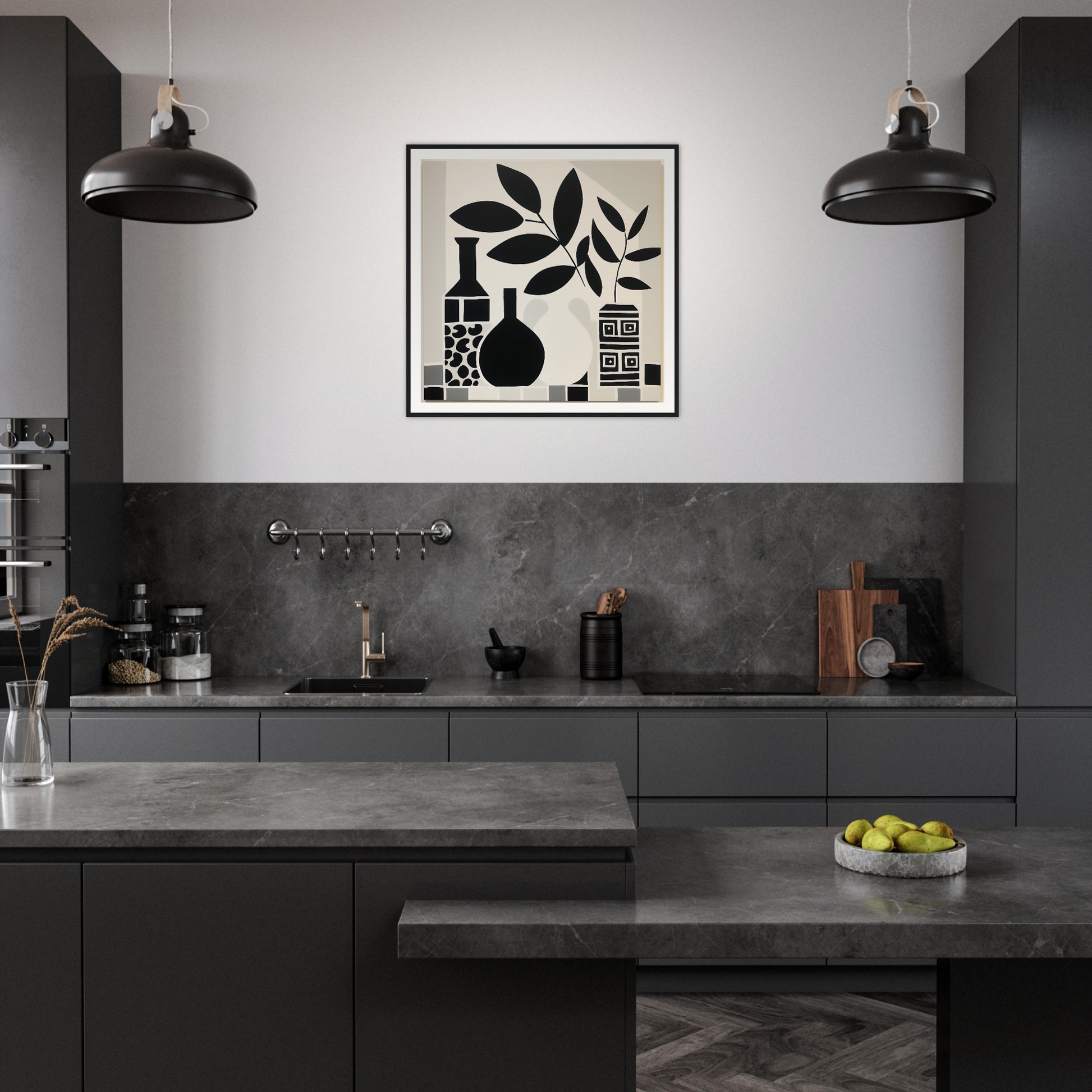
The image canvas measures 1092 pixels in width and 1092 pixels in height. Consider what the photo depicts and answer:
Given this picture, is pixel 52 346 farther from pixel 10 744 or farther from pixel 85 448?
pixel 10 744

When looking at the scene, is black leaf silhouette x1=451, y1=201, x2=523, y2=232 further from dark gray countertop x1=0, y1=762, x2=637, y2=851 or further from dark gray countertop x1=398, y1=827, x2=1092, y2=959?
dark gray countertop x1=398, y1=827, x2=1092, y2=959

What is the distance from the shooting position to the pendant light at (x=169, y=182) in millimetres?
2232

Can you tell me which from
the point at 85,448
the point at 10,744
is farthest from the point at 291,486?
the point at 10,744

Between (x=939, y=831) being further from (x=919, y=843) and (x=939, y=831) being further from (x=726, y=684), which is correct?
(x=726, y=684)

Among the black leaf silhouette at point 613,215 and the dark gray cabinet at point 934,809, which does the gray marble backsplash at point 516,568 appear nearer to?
the dark gray cabinet at point 934,809

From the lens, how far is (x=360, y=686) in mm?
4301

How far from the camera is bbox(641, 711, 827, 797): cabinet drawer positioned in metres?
3.75

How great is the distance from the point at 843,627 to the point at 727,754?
926 mm

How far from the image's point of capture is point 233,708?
3768 mm

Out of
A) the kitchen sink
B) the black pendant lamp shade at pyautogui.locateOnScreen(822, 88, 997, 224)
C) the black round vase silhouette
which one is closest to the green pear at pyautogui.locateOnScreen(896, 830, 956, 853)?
the black pendant lamp shade at pyautogui.locateOnScreen(822, 88, 997, 224)

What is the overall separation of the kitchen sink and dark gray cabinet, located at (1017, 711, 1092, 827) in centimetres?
220

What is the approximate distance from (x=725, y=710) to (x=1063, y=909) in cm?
189

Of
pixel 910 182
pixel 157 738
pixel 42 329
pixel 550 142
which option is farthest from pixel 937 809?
pixel 42 329

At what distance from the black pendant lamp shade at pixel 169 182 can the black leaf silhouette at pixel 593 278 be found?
6.90ft
